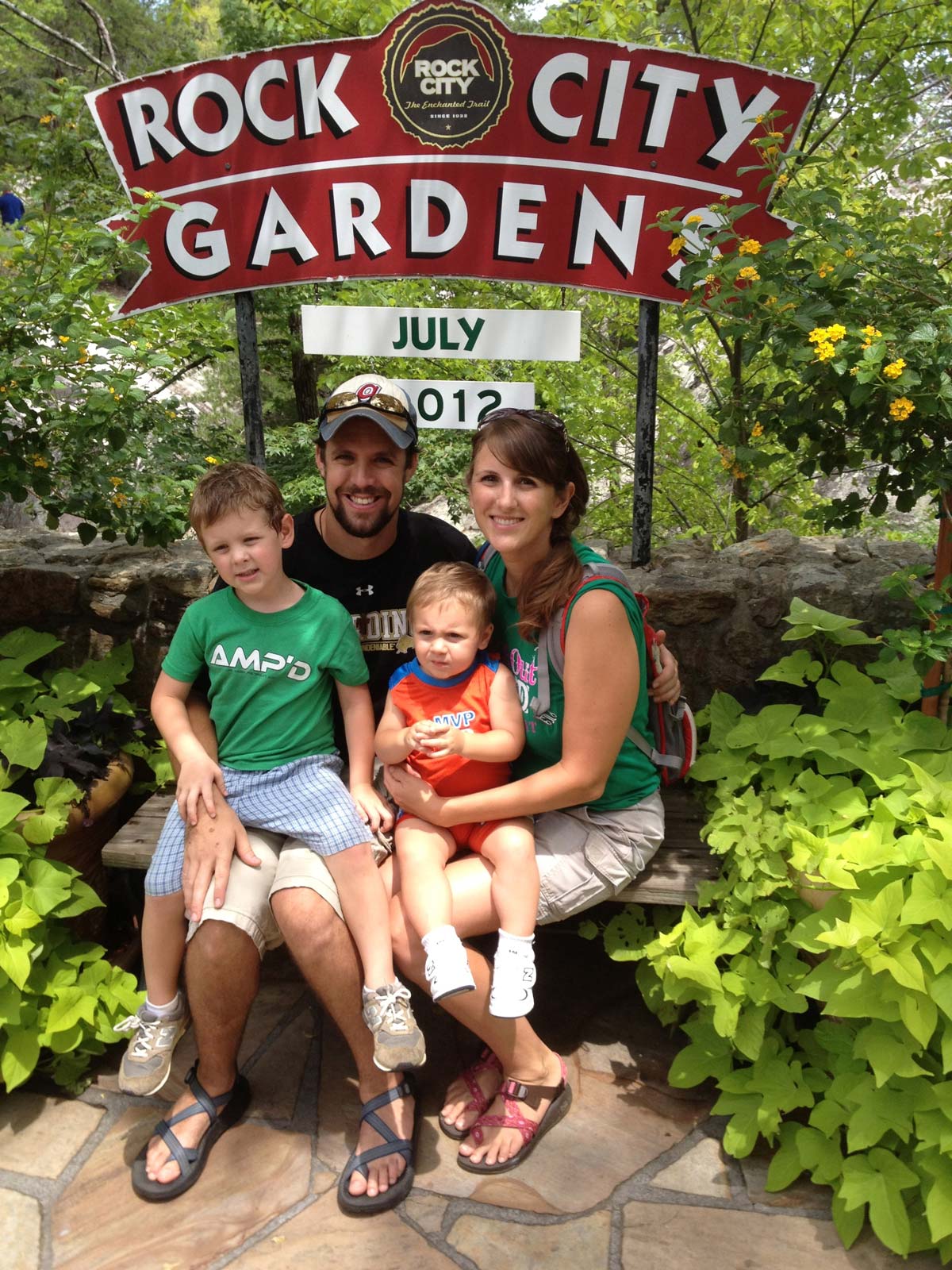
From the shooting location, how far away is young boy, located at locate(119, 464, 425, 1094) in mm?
2043

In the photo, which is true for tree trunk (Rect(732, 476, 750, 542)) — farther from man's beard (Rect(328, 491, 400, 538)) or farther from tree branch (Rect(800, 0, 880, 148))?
man's beard (Rect(328, 491, 400, 538))

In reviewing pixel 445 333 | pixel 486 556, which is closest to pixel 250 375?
pixel 445 333

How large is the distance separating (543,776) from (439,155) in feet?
5.99

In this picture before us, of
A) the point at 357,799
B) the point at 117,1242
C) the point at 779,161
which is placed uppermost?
the point at 779,161

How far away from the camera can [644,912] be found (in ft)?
7.80

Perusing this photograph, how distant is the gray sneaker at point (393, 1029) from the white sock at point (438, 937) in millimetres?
131

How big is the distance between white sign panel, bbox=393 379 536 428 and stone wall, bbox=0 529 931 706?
701 millimetres

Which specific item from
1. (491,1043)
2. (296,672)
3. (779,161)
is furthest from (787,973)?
(779,161)

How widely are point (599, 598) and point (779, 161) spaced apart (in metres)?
1.25

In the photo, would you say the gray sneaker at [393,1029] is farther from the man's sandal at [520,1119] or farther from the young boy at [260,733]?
the man's sandal at [520,1119]

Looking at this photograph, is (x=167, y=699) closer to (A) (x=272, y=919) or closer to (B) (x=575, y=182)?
(A) (x=272, y=919)

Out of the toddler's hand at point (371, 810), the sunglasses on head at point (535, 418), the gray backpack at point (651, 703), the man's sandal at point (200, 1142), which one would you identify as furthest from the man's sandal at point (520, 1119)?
the sunglasses on head at point (535, 418)

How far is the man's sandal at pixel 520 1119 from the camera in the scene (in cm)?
206

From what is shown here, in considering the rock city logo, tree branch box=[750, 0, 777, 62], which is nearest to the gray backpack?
the rock city logo
